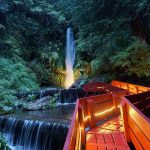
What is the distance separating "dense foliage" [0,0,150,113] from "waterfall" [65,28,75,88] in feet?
1.94

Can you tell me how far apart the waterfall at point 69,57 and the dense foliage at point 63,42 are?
59 centimetres

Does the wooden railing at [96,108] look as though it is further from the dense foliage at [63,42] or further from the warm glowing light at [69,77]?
the warm glowing light at [69,77]

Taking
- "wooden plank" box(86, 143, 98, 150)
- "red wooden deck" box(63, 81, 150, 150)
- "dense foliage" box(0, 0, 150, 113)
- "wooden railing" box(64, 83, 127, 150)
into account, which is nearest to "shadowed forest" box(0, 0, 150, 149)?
"dense foliage" box(0, 0, 150, 113)

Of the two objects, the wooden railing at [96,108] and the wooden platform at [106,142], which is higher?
the wooden railing at [96,108]

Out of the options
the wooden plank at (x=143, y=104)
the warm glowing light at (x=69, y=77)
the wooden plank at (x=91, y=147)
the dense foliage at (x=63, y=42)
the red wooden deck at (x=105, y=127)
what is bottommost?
the wooden plank at (x=91, y=147)

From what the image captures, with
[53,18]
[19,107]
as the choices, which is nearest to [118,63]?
[19,107]

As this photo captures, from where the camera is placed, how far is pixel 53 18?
31141 millimetres

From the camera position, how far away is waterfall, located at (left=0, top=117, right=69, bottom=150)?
33.3 ft

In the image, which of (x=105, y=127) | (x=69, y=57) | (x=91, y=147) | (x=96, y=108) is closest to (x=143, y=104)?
(x=91, y=147)

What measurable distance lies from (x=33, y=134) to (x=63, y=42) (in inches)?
856

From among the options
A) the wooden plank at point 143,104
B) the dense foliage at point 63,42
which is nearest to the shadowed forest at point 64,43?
the dense foliage at point 63,42

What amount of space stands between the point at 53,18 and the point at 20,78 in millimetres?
10914

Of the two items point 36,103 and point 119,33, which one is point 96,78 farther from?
point 36,103

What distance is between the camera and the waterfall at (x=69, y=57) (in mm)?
29375
